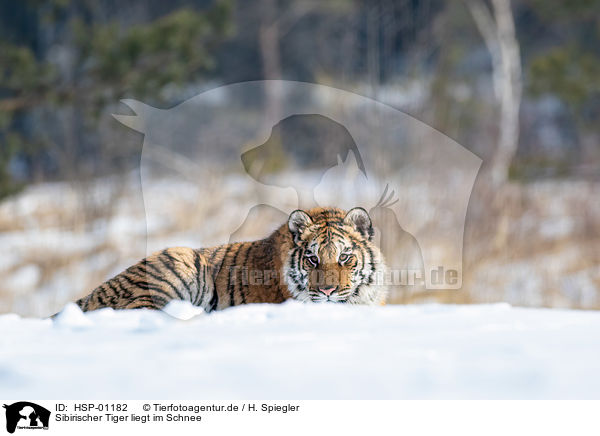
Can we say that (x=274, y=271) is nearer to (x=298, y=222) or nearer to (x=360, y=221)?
(x=298, y=222)

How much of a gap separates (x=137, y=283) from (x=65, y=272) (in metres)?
6.11

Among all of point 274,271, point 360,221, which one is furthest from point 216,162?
point 360,221

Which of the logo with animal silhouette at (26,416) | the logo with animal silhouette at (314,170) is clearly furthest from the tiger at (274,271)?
the logo with animal silhouette at (26,416)

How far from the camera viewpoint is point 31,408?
2.25 metres

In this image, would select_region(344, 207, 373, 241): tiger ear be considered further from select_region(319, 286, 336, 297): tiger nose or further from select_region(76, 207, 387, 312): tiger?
select_region(319, 286, 336, 297): tiger nose

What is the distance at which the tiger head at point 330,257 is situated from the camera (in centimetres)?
251

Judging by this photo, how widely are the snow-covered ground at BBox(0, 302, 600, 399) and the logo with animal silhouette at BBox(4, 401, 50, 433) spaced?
0.12 ft

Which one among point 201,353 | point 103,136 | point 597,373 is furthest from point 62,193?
point 597,373

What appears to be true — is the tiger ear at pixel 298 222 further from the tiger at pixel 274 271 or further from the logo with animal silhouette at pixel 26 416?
the logo with animal silhouette at pixel 26 416

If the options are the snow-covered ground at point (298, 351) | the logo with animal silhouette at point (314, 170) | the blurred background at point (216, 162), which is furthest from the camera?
the blurred background at point (216, 162)

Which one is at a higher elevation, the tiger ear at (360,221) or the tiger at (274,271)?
the tiger ear at (360,221)

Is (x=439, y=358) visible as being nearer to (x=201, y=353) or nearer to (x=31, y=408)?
(x=201, y=353)

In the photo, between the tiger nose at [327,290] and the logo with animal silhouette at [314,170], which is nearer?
the tiger nose at [327,290]

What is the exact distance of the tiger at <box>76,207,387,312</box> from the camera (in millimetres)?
2549
